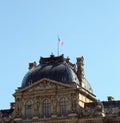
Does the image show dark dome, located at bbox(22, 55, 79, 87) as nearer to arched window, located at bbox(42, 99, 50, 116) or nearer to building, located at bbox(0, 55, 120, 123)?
building, located at bbox(0, 55, 120, 123)

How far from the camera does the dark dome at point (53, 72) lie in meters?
68.9

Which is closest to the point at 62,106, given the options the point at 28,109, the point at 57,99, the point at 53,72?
the point at 57,99

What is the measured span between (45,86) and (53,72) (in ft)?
8.58

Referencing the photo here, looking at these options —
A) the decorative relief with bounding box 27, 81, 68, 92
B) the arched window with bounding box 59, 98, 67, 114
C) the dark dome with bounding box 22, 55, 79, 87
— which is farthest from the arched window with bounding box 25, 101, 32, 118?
the arched window with bounding box 59, 98, 67, 114

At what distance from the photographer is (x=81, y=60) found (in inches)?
2894

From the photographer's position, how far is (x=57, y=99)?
68250mm

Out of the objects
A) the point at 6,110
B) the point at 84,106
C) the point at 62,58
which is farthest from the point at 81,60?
the point at 6,110

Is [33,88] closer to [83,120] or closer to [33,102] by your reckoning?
[33,102]

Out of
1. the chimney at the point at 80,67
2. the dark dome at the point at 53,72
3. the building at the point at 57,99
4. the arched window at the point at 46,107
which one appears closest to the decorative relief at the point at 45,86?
the building at the point at 57,99

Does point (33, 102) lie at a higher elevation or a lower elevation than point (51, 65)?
lower

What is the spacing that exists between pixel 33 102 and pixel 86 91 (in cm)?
891

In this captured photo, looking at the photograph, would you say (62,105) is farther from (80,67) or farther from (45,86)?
(80,67)

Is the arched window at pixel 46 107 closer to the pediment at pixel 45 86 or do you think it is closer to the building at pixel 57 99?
the building at pixel 57 99

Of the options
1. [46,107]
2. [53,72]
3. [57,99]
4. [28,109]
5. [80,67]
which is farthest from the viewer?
[80,67]
